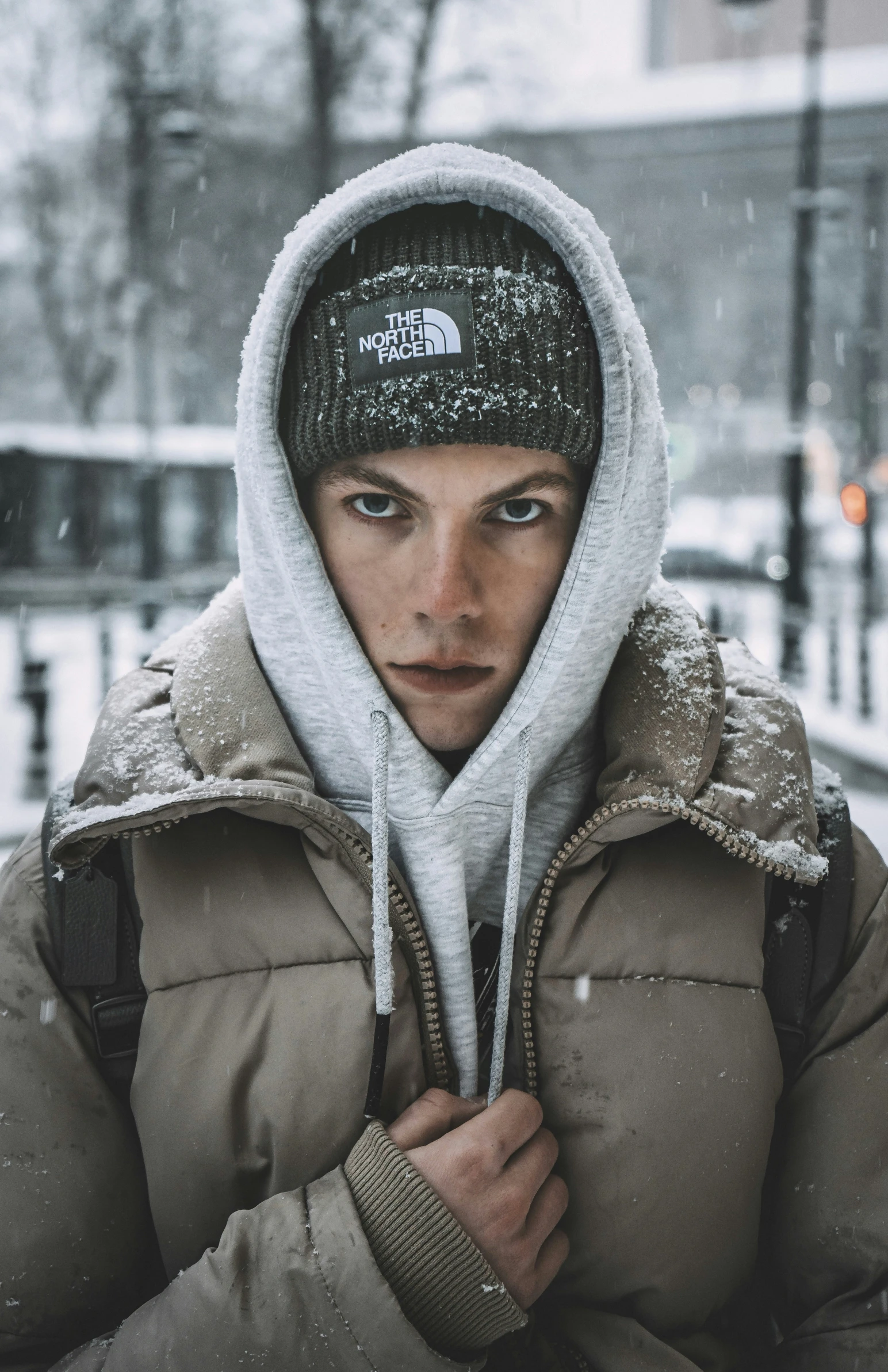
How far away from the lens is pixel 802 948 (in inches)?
60.7

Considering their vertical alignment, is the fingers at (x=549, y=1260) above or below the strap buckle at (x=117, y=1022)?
below

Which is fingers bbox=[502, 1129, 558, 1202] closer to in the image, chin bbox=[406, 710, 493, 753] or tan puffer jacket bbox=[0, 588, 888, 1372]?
tan puffer jacket bbox=[0, 588, 888, 1372]

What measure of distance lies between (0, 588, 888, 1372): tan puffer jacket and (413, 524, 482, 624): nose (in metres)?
0.29

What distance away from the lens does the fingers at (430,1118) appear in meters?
1.35

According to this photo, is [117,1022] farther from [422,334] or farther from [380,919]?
[422,334]

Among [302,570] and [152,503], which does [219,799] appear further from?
[152,503]

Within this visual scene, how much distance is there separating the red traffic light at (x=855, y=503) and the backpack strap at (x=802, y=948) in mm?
10696

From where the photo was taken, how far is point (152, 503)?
1296 centimetres

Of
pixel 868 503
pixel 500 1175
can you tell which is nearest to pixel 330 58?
pixel 868 503

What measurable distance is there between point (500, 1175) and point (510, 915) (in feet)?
1.13

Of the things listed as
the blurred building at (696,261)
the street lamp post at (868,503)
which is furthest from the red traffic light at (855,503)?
the blurred building at (696,261)

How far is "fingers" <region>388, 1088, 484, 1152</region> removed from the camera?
1.35m

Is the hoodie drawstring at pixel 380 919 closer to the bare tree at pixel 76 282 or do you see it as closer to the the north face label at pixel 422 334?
the the north face label at pixel 422 334

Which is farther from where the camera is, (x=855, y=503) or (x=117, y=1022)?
(x=855, y=503)
